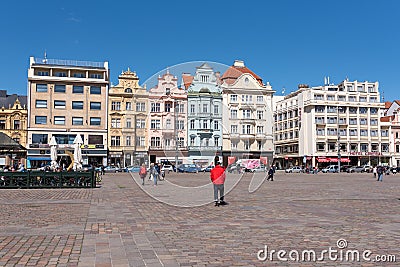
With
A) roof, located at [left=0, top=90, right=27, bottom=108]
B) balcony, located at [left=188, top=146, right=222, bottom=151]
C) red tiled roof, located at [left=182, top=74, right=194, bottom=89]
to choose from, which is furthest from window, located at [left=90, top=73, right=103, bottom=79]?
red tiled roof, located at [left=182, top=74, right=194, bottom=89]

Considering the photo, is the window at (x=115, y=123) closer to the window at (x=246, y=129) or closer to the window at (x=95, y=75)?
the window at (x=95, y=75)

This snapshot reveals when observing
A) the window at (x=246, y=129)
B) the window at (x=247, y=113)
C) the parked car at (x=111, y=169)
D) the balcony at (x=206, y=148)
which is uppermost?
the window at (x=247, y=113)

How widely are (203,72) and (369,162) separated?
82669mm

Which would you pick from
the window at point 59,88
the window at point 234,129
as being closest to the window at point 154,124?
the window at point 234,129

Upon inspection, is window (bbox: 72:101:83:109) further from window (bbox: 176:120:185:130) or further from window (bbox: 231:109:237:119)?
window (bbox: 231:109:237:119)

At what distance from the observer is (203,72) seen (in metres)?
9.80

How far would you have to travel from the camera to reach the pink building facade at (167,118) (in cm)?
1027

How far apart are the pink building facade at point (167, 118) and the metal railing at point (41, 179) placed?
47.7 ft

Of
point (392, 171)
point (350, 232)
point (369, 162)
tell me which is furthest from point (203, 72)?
point (369, 162)

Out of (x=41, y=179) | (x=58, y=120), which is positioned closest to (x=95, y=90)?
(x=58, y=120)

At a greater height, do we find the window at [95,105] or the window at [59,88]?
the window at [59,88]

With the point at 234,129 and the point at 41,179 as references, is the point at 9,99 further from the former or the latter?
the point at 234,129

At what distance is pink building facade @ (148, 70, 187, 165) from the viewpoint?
33.7ft

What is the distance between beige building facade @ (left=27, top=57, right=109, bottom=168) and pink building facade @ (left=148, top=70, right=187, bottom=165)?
56460 mm
